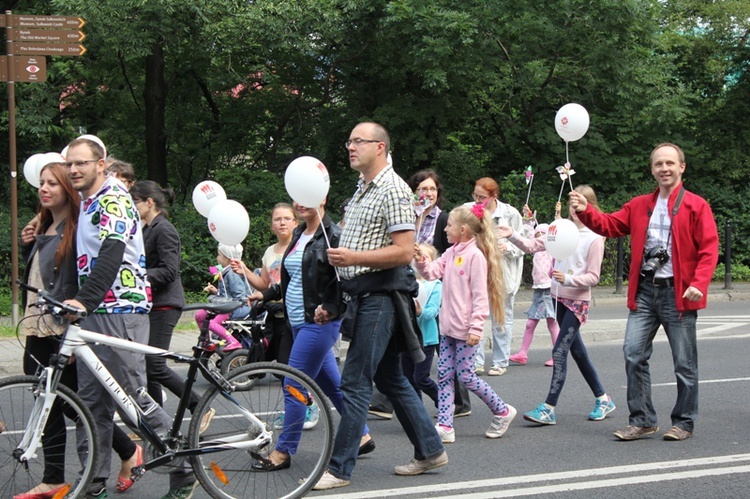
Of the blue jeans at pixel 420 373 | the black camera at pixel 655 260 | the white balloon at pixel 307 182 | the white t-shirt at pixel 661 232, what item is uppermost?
the white balloon at pixel 307 182

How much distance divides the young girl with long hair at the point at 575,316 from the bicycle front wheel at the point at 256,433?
98.9 inches

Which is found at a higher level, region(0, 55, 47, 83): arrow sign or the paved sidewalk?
region(0, 55, 47, 83): arrow sign

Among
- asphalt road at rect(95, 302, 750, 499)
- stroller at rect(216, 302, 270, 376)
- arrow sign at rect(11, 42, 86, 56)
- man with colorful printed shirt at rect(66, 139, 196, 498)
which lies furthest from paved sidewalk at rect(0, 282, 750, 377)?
man with colorful printed shirt at rect(66, 139, 196, 498)

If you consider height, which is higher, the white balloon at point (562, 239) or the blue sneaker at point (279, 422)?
the white balloon at point (562, 239)

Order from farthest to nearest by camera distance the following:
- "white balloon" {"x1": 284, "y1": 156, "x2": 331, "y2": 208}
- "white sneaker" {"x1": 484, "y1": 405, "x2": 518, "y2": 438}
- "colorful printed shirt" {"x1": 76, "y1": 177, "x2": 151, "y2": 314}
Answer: "white sneaker" {"x1": 484, "y1": 405, "x2": 518, "y2": 438}
"white balloon" {"x1": 284, "y1": 156, "x2": 331, "y2": 208}
"colorful printed shirt" {"x1": 76, "y1": 177, "x2": 151, "y2": 314}

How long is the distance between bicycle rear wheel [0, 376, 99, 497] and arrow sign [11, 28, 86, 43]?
368 inches

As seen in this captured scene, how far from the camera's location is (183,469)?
17.0ft

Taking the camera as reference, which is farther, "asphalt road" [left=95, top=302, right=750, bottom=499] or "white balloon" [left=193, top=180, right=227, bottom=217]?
"white balloon" [left=193, top=180, right=227, bottom=217]

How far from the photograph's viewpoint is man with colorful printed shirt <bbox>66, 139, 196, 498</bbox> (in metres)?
5.02

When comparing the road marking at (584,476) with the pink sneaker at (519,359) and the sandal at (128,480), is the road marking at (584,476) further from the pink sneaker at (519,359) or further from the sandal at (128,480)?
the pink sneaker at (519,359)

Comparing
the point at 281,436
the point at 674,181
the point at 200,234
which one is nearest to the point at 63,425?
the point at 281,436

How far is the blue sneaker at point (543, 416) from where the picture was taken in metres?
7.37

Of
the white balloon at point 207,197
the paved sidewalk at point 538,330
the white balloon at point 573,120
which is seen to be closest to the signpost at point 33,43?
the paved sidewalk at point 538,330

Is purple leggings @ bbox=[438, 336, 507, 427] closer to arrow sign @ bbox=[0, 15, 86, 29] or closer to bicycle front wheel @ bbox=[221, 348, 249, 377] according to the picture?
bicycle front wheel @ bbox=[221, 348, 249, 377]
